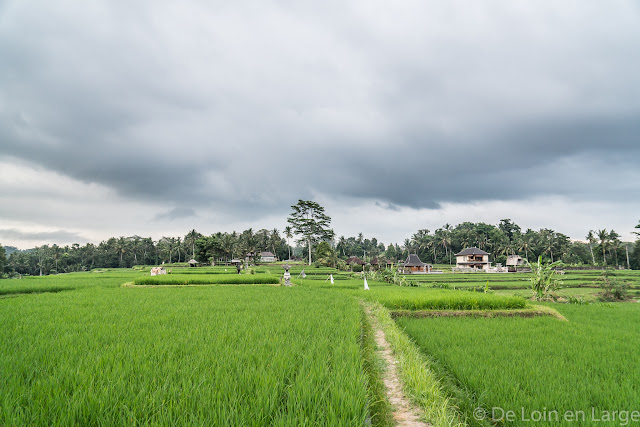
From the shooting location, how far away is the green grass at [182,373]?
2580mm

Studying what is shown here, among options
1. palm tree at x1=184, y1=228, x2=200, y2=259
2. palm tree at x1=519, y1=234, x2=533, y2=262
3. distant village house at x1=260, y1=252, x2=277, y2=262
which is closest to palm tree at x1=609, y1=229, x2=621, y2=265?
palm tree at x1=519, y1=234, x2=533, y2=262

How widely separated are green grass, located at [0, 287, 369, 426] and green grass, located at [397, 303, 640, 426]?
1.87 m

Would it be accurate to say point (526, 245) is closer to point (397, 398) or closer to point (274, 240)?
point (274, 240)

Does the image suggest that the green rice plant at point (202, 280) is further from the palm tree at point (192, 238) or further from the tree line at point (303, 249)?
the palm tree at point (192, 238)

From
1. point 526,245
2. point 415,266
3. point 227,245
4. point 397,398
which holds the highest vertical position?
point 227,245

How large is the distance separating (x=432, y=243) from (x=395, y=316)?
7664 centimetres

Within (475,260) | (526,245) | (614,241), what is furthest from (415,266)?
(614,241)

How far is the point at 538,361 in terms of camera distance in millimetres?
5207

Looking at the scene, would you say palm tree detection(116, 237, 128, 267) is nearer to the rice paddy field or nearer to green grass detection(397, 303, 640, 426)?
the rice paddy field

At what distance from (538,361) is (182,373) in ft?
19.5

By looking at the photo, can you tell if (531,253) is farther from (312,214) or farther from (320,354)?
(320,354)

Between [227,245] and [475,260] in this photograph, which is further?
[227,245]

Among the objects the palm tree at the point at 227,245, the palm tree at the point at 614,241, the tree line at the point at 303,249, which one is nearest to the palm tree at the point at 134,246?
the tree line at the point at 303,249

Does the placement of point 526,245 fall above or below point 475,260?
above
